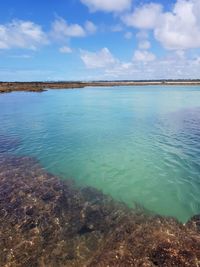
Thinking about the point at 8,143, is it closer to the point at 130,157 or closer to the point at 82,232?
the point at 130,157

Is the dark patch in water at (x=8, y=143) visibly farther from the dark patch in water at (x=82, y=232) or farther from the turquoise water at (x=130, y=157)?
the dark patch in water at (x=82, y=232)

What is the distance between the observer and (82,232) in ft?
33.0

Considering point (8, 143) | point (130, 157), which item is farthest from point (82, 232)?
point (8, 143)

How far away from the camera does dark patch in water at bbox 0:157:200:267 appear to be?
8.45 m

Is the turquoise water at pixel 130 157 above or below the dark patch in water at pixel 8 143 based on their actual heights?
below

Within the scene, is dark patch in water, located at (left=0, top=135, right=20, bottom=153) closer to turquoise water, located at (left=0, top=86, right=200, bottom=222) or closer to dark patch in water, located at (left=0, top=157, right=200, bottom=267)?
turquoise water, located at (left=0, top=86, right=200, bottom=222)

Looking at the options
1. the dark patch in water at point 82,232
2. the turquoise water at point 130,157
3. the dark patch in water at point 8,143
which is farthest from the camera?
the dark patch in water at point 8,143

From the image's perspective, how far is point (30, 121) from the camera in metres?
34.8

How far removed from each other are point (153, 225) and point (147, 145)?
468 inches

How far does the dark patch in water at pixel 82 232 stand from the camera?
8.45 m

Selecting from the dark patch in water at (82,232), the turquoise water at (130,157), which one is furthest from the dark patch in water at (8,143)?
the dark patch in water at (82,232)

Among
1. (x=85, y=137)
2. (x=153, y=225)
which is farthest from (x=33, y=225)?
(x=85, y=137)

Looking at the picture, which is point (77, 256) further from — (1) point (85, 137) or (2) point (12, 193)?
(1) point (85, 137)

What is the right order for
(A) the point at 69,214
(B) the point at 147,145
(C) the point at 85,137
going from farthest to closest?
(C) the point at 85,137
(B) the point at 147,145
(A) the point at 69,214
